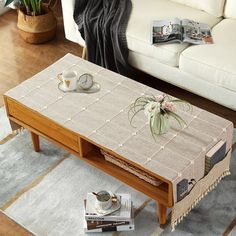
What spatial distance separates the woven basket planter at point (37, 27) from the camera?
4.04 metres

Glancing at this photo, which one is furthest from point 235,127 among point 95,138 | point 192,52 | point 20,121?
point 20,121

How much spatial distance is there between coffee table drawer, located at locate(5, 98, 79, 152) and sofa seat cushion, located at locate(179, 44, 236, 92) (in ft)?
2.83

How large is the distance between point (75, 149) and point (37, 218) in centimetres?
38

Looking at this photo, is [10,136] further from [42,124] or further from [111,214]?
[111,214]

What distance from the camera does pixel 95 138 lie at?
272 cm

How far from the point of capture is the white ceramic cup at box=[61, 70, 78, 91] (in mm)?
2965

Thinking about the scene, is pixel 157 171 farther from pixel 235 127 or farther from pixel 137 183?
pixel 235 127

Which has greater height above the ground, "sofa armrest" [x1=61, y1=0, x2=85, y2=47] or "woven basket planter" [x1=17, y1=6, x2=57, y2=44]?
"sofa armrest" [x1=61, y1=0, x2=85, y2=47]

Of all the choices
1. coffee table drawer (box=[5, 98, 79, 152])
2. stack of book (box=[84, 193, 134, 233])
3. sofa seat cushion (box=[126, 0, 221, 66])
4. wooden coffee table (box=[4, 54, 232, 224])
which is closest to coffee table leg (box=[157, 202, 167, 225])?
wooden coffee table (box=[4, 54, 232, 224])

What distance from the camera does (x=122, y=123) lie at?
2.79 meters

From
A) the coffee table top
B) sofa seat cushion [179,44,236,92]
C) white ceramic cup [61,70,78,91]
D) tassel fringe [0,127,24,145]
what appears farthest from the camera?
tassel fringe [0,127,24,145]

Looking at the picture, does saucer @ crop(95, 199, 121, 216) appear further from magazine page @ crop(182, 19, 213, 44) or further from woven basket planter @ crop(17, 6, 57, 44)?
woven basket planter @ crop(17, 6, 57, 44)

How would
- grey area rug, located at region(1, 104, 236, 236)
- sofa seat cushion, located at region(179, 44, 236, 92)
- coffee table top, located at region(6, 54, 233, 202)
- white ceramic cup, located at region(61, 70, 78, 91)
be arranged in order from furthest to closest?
sofa seat cushion, located at region(179, 44, 236, 92) → white ceramic cup, located at region(61, 70, 78, 91) → grey area rug, located at region(1, 104, 236, 236) → coffee table top, located at region(6, 54, 233, 202)

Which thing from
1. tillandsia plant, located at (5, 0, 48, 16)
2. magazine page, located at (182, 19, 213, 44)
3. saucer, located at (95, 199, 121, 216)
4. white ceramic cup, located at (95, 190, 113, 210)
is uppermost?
magazine page, located at (182, 19, 213, 44)
